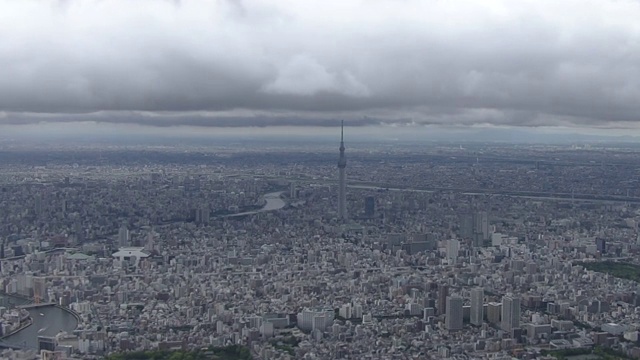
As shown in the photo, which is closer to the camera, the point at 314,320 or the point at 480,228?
the point at 314,320

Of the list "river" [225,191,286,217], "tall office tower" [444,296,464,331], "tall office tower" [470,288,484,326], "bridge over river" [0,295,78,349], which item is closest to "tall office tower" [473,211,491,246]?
"river" [225,191,286,217]

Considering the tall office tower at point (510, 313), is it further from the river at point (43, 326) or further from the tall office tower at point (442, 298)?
the river at point (43, 326)

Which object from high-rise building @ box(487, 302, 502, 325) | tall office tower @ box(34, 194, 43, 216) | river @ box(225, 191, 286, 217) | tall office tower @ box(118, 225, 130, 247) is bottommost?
high-rise building @ box(487, 302, 502, 325)

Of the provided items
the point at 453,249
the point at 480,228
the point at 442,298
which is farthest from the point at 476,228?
the point at 442,298

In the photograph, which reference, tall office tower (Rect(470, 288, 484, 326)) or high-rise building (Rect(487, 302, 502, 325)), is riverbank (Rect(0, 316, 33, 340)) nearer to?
tall office tower (Rect(470, 288, 484, 326))

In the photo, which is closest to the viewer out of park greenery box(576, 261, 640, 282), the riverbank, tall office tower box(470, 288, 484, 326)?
the riverbank

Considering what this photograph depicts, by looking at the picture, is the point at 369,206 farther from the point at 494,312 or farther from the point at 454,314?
the point at 454,314
